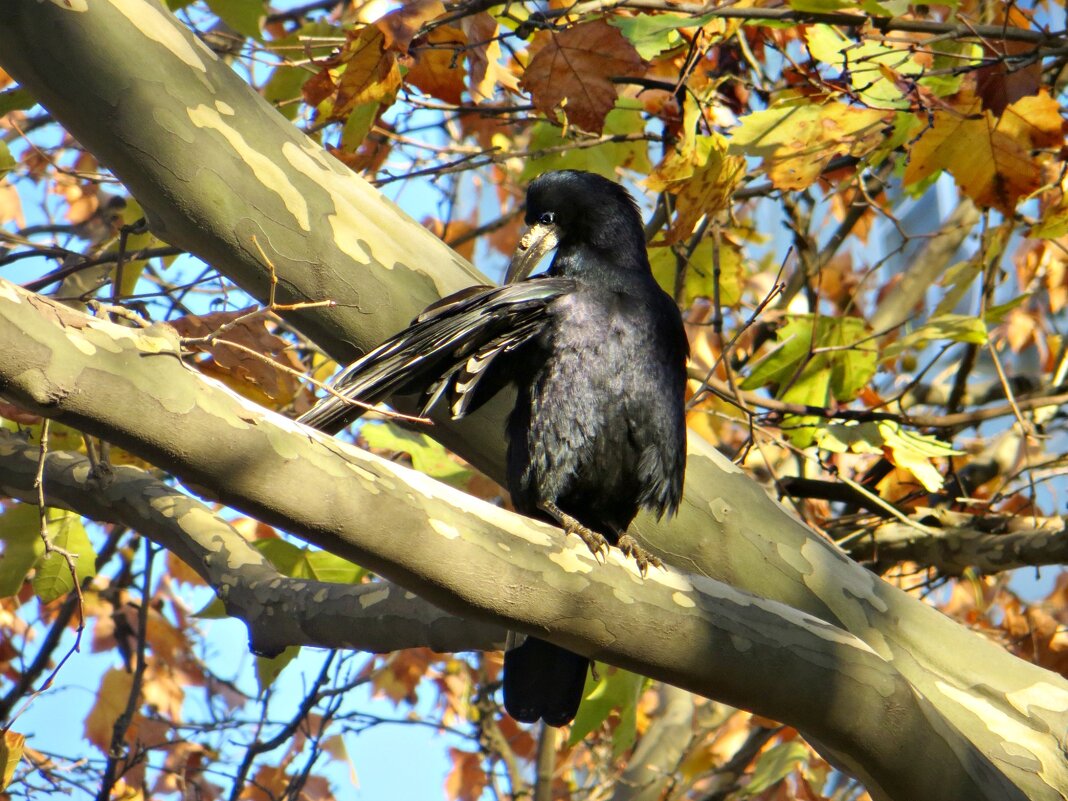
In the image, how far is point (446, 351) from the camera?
215cm

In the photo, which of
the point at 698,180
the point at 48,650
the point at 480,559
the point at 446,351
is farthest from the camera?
the point at 48,650

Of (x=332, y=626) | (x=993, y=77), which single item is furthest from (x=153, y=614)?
(x=993, y=77)

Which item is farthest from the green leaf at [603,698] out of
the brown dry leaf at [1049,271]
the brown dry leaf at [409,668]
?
the brown dry leaf at [1049,271]

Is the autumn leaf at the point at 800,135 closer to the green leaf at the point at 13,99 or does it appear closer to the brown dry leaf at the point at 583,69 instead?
the brown dry leaf at the point at 583,69

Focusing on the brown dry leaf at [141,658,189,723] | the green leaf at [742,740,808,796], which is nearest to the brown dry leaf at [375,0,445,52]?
the green leaf at [742,740,808,796]

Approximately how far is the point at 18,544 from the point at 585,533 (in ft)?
4.83

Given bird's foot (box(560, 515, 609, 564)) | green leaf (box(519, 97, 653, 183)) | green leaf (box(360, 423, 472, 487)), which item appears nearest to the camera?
bird's foot (box(560, 515, 609, 564))

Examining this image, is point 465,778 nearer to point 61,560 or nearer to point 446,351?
point 61,560

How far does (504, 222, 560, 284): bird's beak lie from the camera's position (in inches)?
116

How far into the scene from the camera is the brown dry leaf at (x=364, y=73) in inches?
97.0

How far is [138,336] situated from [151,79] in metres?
0.72

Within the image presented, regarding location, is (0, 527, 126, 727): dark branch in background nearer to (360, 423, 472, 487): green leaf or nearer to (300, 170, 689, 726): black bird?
(360, 423, 472, 487): green leaf

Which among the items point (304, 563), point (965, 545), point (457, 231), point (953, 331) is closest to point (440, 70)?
point (304, 563)

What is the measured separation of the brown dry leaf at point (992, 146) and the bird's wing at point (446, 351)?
1.03 meters
